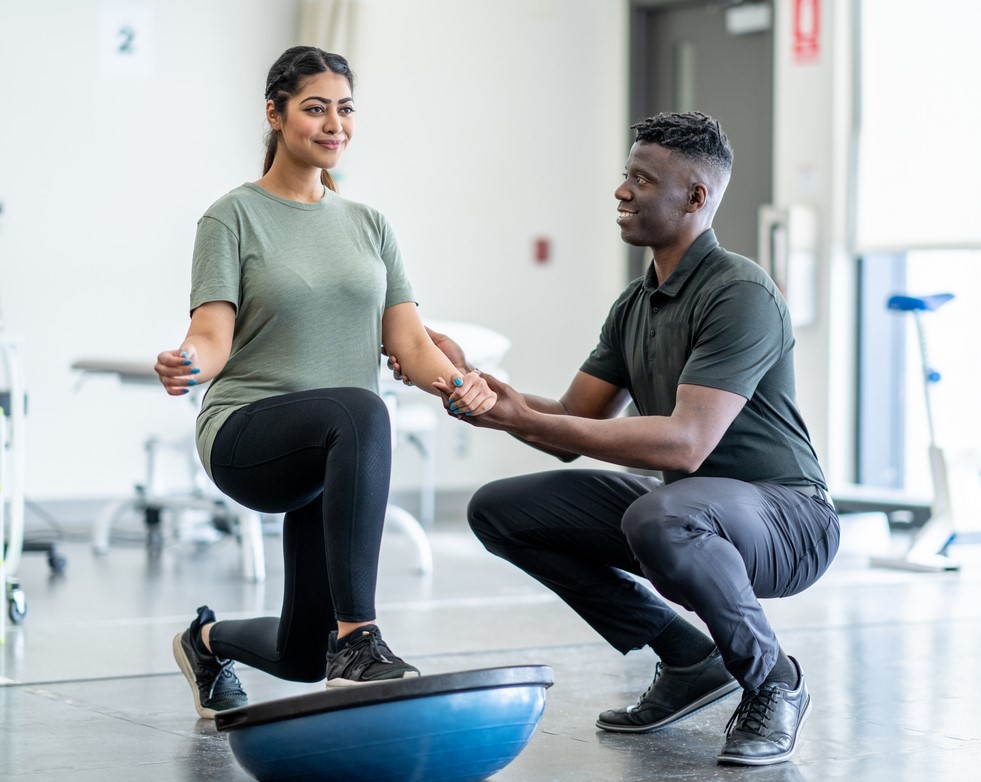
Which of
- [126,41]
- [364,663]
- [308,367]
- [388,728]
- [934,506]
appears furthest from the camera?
[126,41]

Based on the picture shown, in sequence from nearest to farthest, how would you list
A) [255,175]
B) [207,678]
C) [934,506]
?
[207,678] < [934,506] < [255,175]

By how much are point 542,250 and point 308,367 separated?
4.65 metres

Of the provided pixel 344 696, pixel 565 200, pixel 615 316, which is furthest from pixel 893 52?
pixel 344 696

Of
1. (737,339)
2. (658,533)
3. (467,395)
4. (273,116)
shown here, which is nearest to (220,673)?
(467,395)

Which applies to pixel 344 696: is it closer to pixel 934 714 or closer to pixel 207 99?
pixel 934 714

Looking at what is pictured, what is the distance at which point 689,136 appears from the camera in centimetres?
257

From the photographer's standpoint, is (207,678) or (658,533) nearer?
(658,533)

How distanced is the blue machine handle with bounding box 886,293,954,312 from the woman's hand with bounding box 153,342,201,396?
10.6 feet

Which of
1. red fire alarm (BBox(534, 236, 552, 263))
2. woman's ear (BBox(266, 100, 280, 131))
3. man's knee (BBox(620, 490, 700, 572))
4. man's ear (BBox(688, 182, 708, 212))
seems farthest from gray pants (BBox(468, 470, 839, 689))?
red fire alarm (BBox(534, 236, 552, 263))

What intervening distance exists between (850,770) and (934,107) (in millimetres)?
4149

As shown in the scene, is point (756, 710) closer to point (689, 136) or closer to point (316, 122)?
point (689, 136)

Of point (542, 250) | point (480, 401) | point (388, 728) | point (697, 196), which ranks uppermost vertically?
point (697, 196)

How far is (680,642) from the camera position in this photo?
2594mm

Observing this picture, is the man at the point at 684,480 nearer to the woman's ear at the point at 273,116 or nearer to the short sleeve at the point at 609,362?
the short sleeve at the point at 609,362
